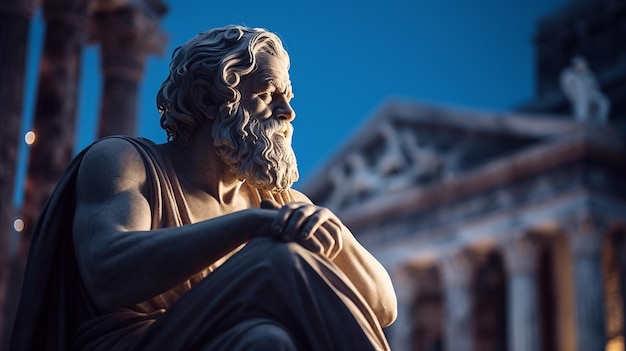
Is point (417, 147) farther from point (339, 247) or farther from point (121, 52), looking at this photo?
point (339, 247)

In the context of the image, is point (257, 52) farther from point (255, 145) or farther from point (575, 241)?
point (575, 241)

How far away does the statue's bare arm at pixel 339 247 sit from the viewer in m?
2.43

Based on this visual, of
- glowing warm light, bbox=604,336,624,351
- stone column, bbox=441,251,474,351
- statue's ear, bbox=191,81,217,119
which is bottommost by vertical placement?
glowing warm light, bbox=604,336,624,351

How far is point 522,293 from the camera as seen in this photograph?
24312 millimetres

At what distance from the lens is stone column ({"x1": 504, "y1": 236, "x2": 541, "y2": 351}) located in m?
23.8

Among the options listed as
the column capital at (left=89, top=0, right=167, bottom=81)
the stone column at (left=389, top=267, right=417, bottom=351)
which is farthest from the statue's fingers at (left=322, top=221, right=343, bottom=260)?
the stone column at (left=389, top=267, right=417, bottom=351)

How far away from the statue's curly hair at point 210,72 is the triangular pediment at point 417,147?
69.9ft

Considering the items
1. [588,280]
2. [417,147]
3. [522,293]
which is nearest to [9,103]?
[588,280]

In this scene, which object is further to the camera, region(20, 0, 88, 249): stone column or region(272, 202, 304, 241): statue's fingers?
region(20, 0, 88, 249): stone column

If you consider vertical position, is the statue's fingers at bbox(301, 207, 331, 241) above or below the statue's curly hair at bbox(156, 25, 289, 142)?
below

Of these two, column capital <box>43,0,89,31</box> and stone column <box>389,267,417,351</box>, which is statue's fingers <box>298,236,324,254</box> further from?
stone column <box>389,267,417,351</box>

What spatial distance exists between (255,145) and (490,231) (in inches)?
897

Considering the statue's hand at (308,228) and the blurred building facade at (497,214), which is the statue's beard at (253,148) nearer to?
the statue's hand at (308,228)

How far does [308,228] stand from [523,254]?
73.7 ft
